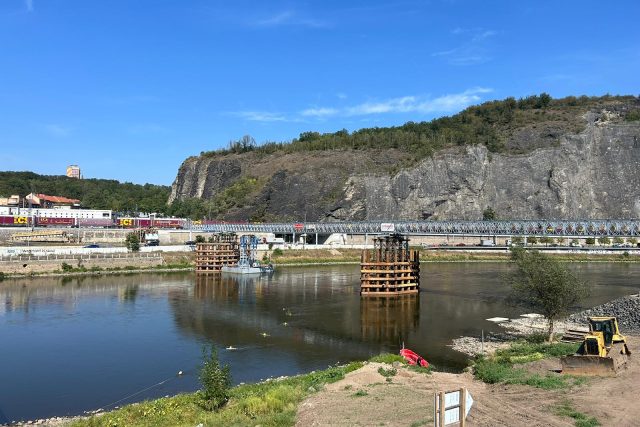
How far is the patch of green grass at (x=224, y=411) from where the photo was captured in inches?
665

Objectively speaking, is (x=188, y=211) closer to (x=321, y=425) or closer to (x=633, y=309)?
(x=633, y=309)

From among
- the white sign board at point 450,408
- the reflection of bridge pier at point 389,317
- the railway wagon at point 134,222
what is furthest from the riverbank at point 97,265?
the white sign board at point 450,408

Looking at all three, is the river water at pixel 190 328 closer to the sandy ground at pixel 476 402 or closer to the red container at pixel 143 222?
the sandy ground at pixel 476 402

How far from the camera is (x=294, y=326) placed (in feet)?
129

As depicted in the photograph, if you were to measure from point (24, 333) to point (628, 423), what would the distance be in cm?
3687

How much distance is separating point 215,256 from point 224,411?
60110 millimetres

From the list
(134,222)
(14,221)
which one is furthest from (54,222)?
(134,222)

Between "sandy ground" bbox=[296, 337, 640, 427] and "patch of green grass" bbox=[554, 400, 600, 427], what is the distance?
0.57ft

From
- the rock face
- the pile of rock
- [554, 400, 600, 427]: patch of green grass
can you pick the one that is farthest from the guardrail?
[554, 400, 600, 427]: patch of green grass

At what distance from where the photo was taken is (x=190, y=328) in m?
38.8

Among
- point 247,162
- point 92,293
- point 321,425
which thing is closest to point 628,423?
point 321,425

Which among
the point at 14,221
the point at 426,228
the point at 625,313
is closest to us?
the point at 625,313

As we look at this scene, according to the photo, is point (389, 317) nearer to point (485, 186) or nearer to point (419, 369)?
point (419, 369)

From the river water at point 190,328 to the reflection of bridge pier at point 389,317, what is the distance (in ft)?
0.33
